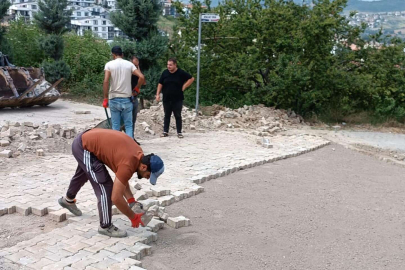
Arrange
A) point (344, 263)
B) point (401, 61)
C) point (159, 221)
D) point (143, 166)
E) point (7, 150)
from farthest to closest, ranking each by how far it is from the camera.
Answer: point (401, 61) → point (7, 150) → point (159, 221) → point (344, 263) → point (143, 166)

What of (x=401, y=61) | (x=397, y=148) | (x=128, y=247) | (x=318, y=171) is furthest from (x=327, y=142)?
(x=128, y=247)

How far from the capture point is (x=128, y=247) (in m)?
4.58

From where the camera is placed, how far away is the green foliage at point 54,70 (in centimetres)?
1648

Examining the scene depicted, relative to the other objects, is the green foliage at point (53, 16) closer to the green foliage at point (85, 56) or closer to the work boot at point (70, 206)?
the green foliage at point (85, 56)

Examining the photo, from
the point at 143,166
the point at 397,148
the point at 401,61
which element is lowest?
the point at 397,148

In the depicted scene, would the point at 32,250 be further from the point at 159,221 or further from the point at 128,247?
the point at 159,221

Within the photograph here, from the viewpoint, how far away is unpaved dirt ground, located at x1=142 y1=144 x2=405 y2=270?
15.3 ft

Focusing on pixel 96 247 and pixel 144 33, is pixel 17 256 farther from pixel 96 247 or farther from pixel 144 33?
pixel 144 33

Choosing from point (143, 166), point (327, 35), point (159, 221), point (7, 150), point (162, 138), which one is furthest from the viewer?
point (327, 35)

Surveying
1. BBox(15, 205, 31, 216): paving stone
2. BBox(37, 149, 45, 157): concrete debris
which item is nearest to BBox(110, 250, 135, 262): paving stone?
BBox(15, 205, 31, 216): paving stone

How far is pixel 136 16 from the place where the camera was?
576 inches

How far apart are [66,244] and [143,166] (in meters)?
1.15

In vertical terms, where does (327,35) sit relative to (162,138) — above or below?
above

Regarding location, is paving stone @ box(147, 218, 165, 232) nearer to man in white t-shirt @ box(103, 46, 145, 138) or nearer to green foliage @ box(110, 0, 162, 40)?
man in white t-shirt @ box(103, 46, 145, 138)
